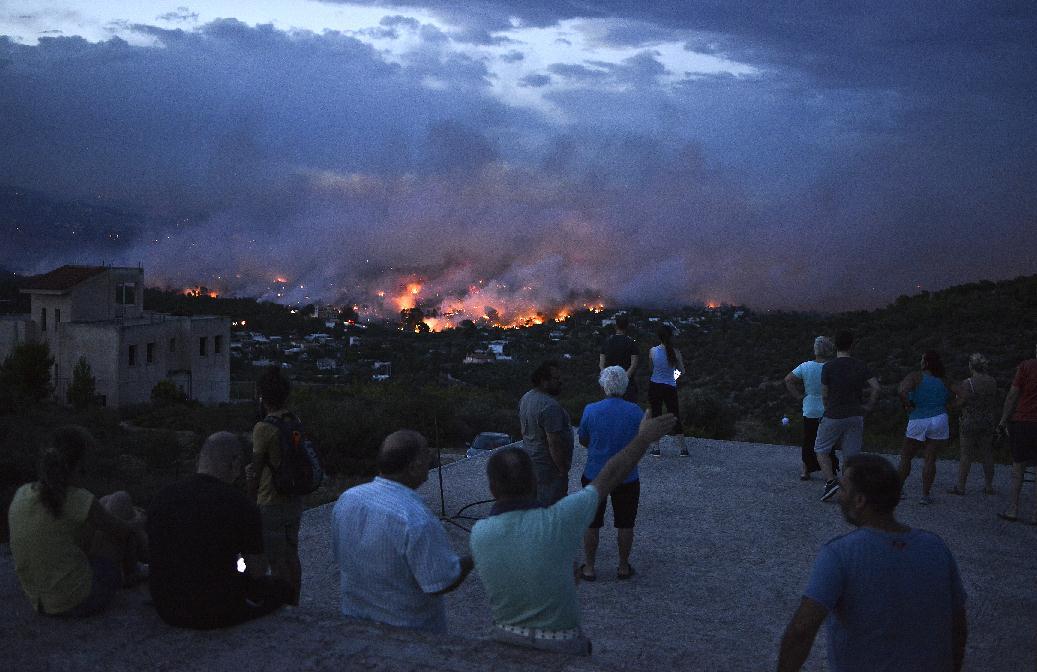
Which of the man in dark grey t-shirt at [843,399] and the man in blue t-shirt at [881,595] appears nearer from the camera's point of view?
the man in blue t-shirt at [881,595]

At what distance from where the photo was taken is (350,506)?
3.69 m

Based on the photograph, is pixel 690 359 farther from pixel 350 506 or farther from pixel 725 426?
pixel 350 506

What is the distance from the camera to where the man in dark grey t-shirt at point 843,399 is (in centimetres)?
841

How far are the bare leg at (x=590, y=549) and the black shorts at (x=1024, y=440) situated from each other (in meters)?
4.14

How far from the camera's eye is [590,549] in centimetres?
643

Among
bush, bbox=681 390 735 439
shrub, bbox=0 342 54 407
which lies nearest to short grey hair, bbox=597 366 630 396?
bush, bbox=681 390 735 439

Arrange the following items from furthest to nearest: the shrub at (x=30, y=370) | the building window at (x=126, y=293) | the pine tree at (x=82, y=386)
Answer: the building window at (x=126, y=293), the pine tree at (x=82, y=386), the shrub at (x=30, y=370)

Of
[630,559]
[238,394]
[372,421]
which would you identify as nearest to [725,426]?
[372,421]

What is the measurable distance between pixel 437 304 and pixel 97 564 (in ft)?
203

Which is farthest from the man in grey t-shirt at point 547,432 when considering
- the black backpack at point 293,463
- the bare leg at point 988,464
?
the bare leg at point 988,464

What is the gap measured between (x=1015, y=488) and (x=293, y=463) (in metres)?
6.58

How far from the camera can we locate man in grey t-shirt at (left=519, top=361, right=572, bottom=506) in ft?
20.6

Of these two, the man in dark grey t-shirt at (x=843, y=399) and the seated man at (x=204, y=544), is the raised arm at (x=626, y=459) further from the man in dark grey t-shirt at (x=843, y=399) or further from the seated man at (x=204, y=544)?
the man in dark grey t-shirt at (x=843, y=399)

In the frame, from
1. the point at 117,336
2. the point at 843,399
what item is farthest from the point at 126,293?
the point at 843,399
